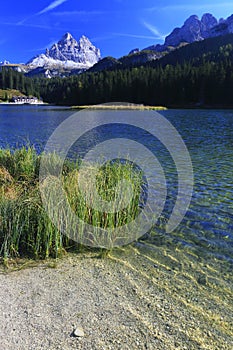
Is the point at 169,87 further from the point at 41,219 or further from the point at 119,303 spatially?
the point at 119,303

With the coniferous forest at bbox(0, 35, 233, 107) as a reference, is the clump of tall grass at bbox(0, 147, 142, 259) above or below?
below

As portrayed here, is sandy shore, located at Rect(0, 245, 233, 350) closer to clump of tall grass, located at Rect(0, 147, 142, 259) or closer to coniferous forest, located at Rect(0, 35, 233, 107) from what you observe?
clump of tall grass, located at Rect(0, 147, 142, 259)

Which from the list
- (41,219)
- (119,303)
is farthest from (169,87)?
(119,303)

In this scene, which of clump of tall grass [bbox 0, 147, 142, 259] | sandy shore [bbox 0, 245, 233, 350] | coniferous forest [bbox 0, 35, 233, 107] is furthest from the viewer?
coniferous forest [bbox 0, 35, 233, 107]

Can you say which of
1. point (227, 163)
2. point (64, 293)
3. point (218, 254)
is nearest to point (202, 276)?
point (218, 254)

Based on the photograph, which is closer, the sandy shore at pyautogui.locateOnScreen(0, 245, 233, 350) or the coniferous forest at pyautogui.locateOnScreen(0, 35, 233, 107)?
the sandy shore at pyautogui.locateOnScreen(0, 245, 233, 350)

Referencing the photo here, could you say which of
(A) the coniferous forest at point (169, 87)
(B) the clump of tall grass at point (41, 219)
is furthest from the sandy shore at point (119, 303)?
(A) the coniferous forest at point (169, 87)

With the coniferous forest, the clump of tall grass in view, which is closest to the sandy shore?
the clump of tall grass

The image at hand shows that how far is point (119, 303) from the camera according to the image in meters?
5.41

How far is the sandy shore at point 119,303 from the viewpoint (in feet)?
14.7

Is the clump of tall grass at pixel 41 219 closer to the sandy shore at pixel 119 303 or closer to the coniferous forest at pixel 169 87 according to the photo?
the sandy shore at pixel 119 303

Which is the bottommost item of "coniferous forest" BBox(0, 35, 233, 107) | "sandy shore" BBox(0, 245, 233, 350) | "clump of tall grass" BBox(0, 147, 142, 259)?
"sandy shore" BBox(0, 245, 233, 350)

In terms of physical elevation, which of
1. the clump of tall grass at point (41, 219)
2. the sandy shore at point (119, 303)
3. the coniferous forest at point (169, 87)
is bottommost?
the sandy shore at point (119, 303)

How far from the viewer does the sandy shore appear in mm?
4488
